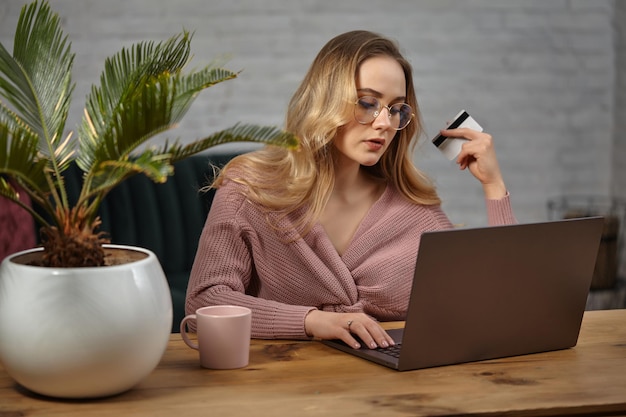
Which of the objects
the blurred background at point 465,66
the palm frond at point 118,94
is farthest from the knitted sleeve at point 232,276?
the blurred background at point 465,66

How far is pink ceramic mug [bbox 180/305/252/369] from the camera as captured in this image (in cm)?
155

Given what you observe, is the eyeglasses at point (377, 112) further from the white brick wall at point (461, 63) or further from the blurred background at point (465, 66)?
the white brick wall at point (461, 63)

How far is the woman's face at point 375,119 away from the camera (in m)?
2.08

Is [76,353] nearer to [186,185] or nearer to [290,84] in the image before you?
[186,185]

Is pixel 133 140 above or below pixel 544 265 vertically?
above

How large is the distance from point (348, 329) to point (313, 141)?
1.85 feet

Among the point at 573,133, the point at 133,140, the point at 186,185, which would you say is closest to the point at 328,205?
the point at 133,140

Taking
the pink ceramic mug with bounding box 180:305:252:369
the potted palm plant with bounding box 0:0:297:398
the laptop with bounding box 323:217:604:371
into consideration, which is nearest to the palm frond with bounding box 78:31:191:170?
the potted palm plant with bounding box 0:0:297:398

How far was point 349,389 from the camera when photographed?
145 cm

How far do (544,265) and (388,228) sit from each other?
0.65 metres

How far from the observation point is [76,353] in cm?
132

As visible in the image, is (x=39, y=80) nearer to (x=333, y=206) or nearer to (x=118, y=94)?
(x=118, y=94)

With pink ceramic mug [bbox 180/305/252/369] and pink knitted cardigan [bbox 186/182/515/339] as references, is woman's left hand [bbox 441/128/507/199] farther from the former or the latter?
pink ceramic mug [bbox 180/305/252/369]

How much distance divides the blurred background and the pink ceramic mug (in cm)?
264
